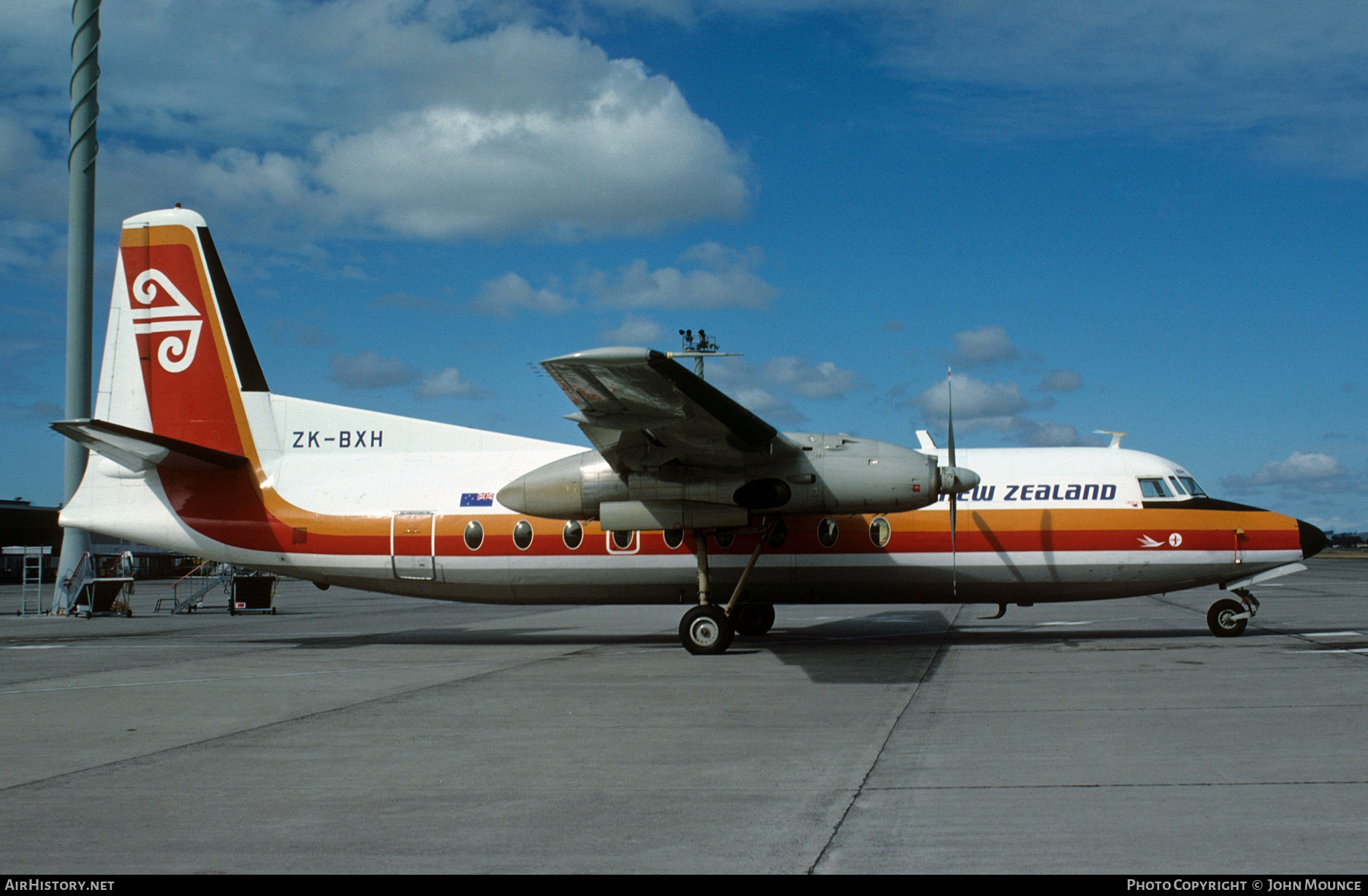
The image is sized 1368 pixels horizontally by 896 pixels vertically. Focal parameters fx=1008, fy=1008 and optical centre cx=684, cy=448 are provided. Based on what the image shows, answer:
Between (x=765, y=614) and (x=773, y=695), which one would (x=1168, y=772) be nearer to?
(x=773, y=695)

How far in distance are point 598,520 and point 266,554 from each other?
19.3ft

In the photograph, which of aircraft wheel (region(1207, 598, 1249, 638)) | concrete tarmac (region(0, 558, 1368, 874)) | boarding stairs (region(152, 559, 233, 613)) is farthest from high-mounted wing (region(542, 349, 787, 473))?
boarding stairs (region(152, 559, 233, 613))

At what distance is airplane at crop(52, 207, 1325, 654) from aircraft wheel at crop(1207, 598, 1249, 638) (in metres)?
0.03

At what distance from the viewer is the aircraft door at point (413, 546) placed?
1680 cm

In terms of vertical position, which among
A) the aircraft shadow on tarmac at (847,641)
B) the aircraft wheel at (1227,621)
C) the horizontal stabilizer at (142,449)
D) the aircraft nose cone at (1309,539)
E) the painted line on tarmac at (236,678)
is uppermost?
the horizontal stabilizer at (142,449)

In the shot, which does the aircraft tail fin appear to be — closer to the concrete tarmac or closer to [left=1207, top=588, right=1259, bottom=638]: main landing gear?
the concrete tarmac

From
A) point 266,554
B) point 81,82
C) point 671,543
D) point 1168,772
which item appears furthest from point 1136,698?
point 81,82

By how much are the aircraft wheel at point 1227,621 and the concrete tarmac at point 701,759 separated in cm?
44

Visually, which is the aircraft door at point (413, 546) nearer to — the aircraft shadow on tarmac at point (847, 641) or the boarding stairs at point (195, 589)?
the aircraft shadow on tarmac at point (847, 641)

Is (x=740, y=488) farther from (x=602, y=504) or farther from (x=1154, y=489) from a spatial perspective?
(x=1154, y=489)

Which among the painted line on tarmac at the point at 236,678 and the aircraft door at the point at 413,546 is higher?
the aircraft door at the point at 413,546

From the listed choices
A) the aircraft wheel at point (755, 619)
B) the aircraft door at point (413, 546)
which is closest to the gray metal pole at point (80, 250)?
the aircraft door at point (413, 546)

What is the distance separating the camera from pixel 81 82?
28.4 meters

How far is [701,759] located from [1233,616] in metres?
12.3
